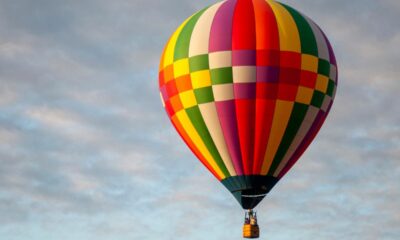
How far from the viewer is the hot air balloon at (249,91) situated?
48406 millimetres

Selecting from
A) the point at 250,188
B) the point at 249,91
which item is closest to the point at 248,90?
the point at 249,91

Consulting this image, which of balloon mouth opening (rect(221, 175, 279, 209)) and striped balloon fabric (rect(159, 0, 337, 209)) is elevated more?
striped balloon fabric (rect(159, 0, 337, 209))

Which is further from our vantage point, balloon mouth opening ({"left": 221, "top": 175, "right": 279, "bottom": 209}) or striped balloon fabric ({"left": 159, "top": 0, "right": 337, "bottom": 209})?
balloon mouth opening ({"left": 221, "top": 175, "right": 279, "bottom": 209})

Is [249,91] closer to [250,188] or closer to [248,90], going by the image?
[248,90]

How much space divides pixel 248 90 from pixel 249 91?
5 cm

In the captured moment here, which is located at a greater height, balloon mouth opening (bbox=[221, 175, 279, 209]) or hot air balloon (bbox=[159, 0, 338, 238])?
hot air balloon (bbox=[159, 0, 338, 238])

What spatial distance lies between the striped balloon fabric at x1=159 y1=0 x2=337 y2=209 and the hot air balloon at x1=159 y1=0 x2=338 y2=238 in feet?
0.13

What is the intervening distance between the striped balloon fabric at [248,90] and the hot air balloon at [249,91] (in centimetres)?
4

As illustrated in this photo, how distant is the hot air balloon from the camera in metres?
48.4

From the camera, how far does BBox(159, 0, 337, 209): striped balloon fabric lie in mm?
48406

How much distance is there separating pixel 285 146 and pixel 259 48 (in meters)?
4.01

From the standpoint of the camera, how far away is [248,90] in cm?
4838

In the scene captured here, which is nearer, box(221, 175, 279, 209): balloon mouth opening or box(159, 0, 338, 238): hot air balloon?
box(159, 0, 338, 238): hot air balloon

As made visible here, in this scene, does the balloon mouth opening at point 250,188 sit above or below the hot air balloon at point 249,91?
below
